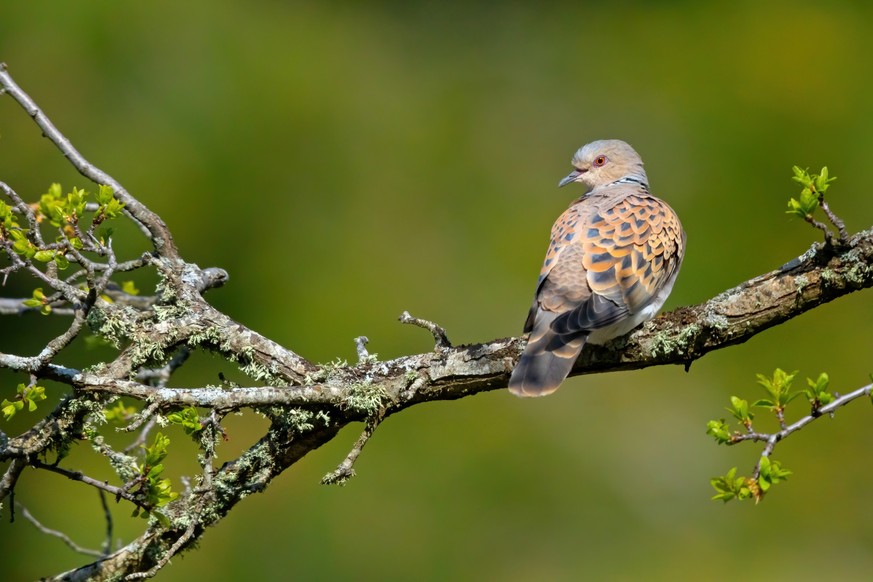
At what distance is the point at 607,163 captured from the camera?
4.84 meters

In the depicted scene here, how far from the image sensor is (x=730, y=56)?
29.9 feet

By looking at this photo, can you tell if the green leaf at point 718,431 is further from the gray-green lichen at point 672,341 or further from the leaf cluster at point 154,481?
the leaf cluster at point 154,481

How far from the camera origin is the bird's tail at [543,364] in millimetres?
3180

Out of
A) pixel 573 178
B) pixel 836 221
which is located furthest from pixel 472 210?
pixel 836 221

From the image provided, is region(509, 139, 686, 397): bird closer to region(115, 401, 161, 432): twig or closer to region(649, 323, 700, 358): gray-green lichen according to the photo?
region(649, 323, 700, 358): gray-green lichen

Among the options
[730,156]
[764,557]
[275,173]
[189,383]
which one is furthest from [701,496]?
[275,173]

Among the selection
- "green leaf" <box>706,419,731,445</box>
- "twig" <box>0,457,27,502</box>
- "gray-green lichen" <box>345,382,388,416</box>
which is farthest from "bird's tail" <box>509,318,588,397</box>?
"twig" <box>0,457,27,502</box>

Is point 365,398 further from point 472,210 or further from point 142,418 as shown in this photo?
point 472,210

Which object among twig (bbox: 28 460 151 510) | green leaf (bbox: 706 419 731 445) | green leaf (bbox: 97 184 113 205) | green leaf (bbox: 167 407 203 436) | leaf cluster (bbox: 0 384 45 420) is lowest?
green leaf (bbox: 706 419 731 445)

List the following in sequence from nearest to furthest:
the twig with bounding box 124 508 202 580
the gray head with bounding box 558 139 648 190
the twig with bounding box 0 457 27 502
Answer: the twig with bounding box 124 508 202 580 → the twig with bounding box 0 457 27 502 → the gray head with bounding box 558 139 648 190

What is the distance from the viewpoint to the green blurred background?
274 inches

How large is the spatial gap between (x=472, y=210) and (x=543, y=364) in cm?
536

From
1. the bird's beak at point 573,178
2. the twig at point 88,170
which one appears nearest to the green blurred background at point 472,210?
the bird's beak at point 573,178

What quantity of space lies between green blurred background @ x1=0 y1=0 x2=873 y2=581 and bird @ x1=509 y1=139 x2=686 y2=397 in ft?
10.5
